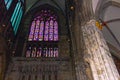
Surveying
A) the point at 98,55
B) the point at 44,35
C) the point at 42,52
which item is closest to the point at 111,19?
the point at 42,52

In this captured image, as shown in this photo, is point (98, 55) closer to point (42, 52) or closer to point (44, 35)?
point (42, 52)

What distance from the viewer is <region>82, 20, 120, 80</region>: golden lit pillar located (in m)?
5.80

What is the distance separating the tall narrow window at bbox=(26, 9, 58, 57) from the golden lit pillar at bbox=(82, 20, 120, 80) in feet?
20.9

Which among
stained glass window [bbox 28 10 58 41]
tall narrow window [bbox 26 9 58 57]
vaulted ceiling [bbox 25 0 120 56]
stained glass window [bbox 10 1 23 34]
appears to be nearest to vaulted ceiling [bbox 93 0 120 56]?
vaulted ceiling [bbox 25 0 120 56]

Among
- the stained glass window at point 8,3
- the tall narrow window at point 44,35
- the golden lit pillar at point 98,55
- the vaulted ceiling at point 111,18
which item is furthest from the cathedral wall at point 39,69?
the golden lit pillar at point 98,55

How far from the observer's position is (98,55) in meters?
6.45

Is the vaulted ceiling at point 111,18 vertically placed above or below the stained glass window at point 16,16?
below

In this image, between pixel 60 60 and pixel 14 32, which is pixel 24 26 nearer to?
pixel 14 32

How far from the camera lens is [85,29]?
25.9 feet

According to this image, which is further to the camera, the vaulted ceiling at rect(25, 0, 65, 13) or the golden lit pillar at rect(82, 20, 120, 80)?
the vaulted ceiling at rect(25, 0, 65, 13)

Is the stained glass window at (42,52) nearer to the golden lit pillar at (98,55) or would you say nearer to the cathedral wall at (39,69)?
the cathedral wall at (39,69)

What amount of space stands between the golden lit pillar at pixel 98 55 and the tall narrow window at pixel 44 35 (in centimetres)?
638

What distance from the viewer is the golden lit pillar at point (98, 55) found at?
228 inches

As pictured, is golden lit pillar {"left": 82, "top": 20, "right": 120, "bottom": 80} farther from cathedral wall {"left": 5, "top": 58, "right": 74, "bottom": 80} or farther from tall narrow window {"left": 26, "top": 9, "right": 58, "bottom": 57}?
tall narrow window {"left": 26, "top": 9, "right": 58, "bottom": 57}
